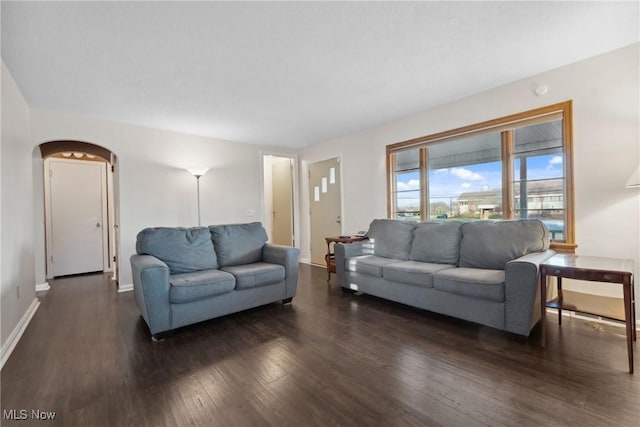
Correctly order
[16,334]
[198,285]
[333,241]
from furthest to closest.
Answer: [333,241], [198,285], [16,334]

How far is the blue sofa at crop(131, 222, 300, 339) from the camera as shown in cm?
234

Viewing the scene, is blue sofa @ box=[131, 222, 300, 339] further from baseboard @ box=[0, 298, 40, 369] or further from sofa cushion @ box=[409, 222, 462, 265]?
sofa cushion @ box=[409, 222, 462, 265]

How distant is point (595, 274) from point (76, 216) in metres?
6.95

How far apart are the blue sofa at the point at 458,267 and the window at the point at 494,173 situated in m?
0.41

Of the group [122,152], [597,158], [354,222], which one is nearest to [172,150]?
[122,152]

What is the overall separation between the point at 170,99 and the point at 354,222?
313cm

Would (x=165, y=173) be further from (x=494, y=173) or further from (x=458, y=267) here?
(x=494, y=173)

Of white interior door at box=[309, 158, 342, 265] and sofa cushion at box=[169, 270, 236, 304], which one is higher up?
white interior door at box=[309, 158, 342, 265]

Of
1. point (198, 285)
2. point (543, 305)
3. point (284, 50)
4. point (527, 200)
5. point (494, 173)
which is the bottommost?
point (543, 305)

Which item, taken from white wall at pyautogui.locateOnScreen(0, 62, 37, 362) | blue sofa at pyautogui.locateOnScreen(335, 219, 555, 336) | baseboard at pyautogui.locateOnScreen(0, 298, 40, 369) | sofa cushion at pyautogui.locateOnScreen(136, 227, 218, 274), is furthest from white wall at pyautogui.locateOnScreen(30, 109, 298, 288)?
blue sofa at pyautogui.locateOnScreen(335, 219, 555, 336)

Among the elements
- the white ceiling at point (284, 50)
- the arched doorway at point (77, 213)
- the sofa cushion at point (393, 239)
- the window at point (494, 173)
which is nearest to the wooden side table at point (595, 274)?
the window at point (494, 173)

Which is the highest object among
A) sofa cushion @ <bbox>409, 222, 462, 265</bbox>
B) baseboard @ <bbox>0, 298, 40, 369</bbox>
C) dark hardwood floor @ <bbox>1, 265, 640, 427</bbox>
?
sofa cushion @ <bbox>409, 222, 462, 265</bbox>
